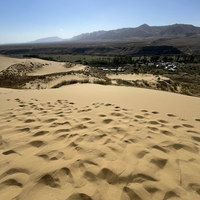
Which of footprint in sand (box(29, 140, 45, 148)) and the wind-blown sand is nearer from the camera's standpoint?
the wind-blown sand

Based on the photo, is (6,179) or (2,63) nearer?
(6,179)

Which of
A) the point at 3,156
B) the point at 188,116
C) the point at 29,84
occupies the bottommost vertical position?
the point at 29,84

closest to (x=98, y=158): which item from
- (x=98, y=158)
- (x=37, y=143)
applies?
(x=98, y=158)

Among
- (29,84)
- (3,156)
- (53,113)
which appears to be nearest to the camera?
(3,156)

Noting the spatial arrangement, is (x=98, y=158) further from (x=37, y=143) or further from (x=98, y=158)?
(x=37, y=143)

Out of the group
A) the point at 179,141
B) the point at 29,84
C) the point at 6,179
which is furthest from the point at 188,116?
the point at 29,84

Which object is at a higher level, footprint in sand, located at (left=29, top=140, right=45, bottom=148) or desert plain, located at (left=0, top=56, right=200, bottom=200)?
footprint in sand, located at (left=29, top=140, right=45, bottom=148)

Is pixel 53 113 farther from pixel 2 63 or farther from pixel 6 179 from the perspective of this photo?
pixel 2 63
